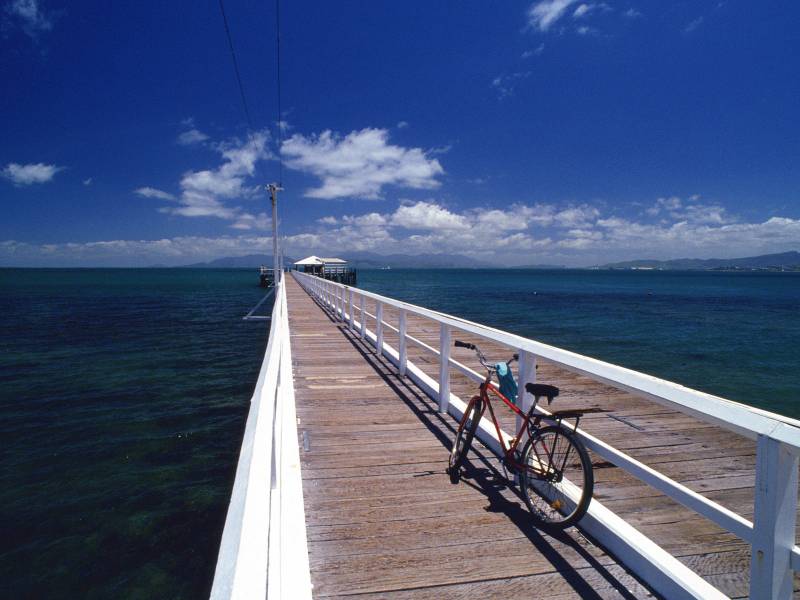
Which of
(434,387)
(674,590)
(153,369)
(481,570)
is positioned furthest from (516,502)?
(153,369)

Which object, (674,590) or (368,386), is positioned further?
(368,386)

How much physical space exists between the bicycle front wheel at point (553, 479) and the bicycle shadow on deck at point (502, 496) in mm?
116

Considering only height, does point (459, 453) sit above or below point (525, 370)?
below

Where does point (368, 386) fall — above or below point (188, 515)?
above

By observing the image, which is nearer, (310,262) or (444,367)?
(444,367)

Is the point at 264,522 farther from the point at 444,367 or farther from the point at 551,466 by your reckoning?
the point at 444,367

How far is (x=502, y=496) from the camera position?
3.51 metres

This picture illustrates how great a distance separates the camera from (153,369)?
49.4 feet

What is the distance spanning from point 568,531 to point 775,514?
154cm

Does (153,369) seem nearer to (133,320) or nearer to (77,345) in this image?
(77,345)

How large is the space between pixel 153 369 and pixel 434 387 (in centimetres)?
1245

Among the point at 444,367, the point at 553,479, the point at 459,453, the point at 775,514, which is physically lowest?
the point at 459,453

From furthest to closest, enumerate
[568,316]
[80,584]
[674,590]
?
[568,316], [80,584], [674,590]

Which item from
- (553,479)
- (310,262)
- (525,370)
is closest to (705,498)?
(553,479)
